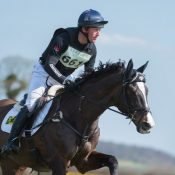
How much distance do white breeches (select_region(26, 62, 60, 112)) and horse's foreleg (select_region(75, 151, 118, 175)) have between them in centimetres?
139

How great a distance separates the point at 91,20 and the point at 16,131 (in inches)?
92.9

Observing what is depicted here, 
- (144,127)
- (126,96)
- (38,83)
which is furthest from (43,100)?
(144,127)

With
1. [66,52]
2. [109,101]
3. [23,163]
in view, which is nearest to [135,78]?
[109,101]

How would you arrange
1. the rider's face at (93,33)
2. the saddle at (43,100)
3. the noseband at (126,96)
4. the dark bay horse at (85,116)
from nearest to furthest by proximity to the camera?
the noseband at (126,96), the dark bay horse at (85,116), the rider's face at (93,33), the saddle at (43,100)

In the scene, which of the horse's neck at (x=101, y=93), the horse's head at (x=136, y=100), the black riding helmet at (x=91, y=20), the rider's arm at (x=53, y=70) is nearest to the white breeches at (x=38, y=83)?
the rider's arm at (x=53, y=70)

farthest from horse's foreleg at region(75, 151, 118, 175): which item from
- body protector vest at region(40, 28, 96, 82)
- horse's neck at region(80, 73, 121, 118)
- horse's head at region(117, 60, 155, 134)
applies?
body protector vest at region(40, 28, 96, 82)

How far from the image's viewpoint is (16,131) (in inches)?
566

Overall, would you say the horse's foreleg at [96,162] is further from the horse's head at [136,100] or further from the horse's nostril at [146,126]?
the horse's nostril at [146,126]

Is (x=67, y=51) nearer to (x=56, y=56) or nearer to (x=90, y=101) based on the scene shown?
(x=56, y=56)

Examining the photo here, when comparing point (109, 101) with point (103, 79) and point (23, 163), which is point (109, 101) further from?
point (23, 163)

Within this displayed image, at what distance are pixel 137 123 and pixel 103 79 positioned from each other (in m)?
1.17

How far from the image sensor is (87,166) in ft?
45.6

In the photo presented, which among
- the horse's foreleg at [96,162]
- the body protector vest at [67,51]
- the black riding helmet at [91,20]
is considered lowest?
the horse's foreleg at [96,162]

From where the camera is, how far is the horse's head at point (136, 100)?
1280cm
